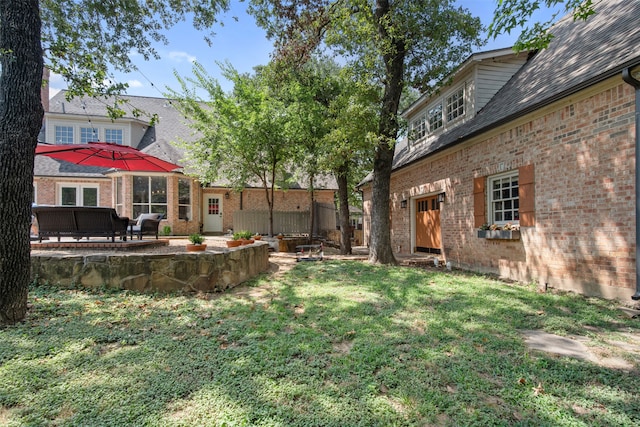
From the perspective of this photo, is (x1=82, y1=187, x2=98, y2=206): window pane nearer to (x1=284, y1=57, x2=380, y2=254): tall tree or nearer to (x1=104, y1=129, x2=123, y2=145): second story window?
(x1=104, y1=129, x2=123, y2=145): second story window

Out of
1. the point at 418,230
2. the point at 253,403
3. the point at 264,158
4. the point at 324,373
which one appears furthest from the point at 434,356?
the point at 264,158

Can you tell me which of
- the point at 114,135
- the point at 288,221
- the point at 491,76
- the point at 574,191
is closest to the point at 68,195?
the point at 114,135

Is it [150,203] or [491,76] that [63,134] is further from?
[491,76]

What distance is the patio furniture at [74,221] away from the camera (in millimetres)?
6652

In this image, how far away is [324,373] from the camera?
2.83 metres

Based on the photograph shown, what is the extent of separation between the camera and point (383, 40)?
26.9ft

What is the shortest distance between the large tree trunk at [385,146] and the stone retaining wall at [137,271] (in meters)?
4.56

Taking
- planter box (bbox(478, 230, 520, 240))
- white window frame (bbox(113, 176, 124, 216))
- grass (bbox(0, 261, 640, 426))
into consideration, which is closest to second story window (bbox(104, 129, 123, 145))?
white window frame (bbox(113, 176, 124, 216))

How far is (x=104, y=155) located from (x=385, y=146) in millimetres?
7254

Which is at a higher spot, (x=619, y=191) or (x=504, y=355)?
(x=619, y=191)

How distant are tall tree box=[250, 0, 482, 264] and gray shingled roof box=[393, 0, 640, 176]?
180 cm

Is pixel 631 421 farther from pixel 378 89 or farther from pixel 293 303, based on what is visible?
pixel 378 89

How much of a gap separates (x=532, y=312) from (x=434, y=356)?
243cm

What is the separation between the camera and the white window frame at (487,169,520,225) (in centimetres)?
756
